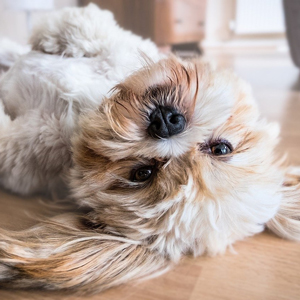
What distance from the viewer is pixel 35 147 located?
1.24 meters

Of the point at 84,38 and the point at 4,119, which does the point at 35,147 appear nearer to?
the point at 4,119

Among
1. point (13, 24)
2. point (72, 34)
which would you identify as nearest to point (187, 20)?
point (13, 24)

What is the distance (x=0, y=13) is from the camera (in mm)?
3566

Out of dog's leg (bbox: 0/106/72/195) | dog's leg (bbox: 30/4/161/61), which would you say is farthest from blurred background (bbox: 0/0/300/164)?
dog's leg (bbox: 0/106/72/195)

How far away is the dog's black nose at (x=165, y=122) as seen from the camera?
941 mm

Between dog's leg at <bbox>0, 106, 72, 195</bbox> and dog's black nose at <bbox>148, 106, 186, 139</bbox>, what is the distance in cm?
36

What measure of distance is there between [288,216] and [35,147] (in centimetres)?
82

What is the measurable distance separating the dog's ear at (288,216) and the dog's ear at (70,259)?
375 millimetres

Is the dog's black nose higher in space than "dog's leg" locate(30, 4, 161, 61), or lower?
lower

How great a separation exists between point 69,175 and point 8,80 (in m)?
0.54

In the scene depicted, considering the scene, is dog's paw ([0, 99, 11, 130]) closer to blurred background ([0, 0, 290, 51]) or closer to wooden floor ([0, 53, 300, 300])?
wooden floor ([0, 53, 300, 300])

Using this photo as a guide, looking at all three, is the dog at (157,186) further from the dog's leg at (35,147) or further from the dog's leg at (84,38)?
the dog's leg at (84,38)

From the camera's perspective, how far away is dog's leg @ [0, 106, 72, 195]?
4.04 ft

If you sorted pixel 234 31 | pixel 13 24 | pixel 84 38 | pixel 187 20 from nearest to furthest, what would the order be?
pixel 84 38 → pixel 13 24 → pixel 187 20 → pixel 234 31
